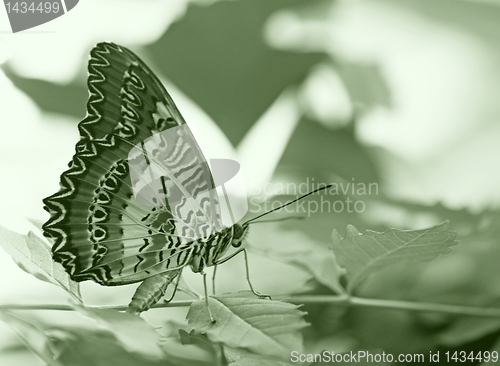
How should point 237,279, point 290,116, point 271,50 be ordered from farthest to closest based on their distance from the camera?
1. point 271,50
2. point 290,116
3. point 237,279

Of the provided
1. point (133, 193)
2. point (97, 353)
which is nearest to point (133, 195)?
point (133, 193)

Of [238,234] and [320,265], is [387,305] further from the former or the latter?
[238,234]

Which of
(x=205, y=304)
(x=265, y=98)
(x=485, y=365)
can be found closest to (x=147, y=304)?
(x=205, y=304)

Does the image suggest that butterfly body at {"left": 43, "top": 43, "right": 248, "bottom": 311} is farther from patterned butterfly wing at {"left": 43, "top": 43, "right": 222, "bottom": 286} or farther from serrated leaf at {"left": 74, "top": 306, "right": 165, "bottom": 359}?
serrated leaf at {"left": 74, "top": 306, "right": 165, "bottom": 359}

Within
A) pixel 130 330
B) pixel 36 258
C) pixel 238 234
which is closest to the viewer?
pixel 130 330

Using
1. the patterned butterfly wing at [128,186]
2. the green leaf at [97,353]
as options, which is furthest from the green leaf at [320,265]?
the green leaf at [97,353]

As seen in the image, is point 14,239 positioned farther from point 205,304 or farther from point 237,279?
point 237,279

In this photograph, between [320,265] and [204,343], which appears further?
[320,265]

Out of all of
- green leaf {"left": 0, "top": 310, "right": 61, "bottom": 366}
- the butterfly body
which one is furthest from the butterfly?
green leaf {"left": 0, "top": 310, "right": 61, "bottom": 366}
